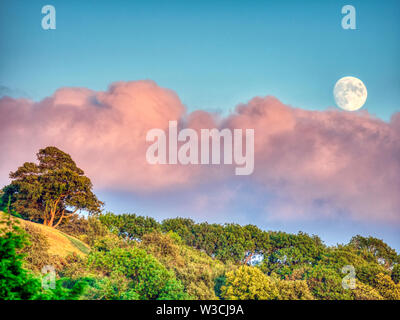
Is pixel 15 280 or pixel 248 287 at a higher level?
pixel 15 280

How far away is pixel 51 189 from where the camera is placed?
229 ft

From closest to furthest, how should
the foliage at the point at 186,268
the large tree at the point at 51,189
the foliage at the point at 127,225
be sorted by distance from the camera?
the foliage at the point at 186,268 < the large tree at the point at 51,189 < the foliage at the point at 127,225

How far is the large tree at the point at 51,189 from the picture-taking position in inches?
2714

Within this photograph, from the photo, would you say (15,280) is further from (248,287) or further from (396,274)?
(396,274)

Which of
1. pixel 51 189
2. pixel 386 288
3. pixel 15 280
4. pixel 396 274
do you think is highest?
pixel 51 189

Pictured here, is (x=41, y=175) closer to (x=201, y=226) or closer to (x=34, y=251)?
(x=34, y=251)

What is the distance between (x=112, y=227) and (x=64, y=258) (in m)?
34.8

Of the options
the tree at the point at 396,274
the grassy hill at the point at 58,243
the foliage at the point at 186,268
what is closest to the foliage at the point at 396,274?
the tree at the point at 396,274

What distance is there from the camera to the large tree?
68.9 m

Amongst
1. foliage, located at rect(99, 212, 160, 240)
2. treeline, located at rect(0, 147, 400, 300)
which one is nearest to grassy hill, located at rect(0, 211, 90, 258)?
treeline, located at rect(0, 147, 400, 300)

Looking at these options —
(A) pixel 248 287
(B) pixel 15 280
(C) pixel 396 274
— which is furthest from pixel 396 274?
(B) pixel 15 280

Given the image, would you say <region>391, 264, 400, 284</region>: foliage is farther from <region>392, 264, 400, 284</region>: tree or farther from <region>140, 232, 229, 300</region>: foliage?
<region>140, 232, 229, 300</region>: foliage

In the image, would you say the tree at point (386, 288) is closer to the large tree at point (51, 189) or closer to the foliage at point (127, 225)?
the foliage at point (127, 225)

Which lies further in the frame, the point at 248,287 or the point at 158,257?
the point at 158,257
